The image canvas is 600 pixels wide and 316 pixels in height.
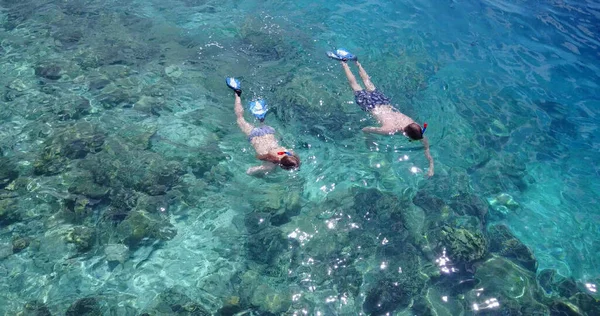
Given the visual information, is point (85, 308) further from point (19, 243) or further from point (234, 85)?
point (234, 85)

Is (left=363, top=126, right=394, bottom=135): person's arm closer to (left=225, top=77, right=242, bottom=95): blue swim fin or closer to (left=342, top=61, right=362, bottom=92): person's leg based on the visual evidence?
(left=342, top=61, right=362, bottom=92): person's leg

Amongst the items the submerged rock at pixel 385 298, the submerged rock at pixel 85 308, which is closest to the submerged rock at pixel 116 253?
the submerged rock at pixel 85 308

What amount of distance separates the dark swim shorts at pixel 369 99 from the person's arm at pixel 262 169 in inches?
126

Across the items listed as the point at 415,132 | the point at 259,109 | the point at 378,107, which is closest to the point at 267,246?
the point at 259,109

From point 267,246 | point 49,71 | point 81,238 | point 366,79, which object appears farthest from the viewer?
point 366,79

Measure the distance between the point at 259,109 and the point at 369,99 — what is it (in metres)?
2.99

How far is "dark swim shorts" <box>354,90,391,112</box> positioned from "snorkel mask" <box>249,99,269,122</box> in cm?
256

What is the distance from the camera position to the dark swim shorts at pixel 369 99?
1044 centimetres

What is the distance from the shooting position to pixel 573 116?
12414 millimetres

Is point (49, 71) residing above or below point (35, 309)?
above

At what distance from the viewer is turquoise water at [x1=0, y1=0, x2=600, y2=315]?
24.1ft

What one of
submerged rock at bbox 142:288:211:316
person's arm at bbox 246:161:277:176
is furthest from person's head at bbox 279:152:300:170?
submerged rock at bbox 142:288:211:316

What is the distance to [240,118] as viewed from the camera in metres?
10.0

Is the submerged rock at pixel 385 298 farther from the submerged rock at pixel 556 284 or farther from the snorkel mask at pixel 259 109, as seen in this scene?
the snorkel mask at pixel 259 109
